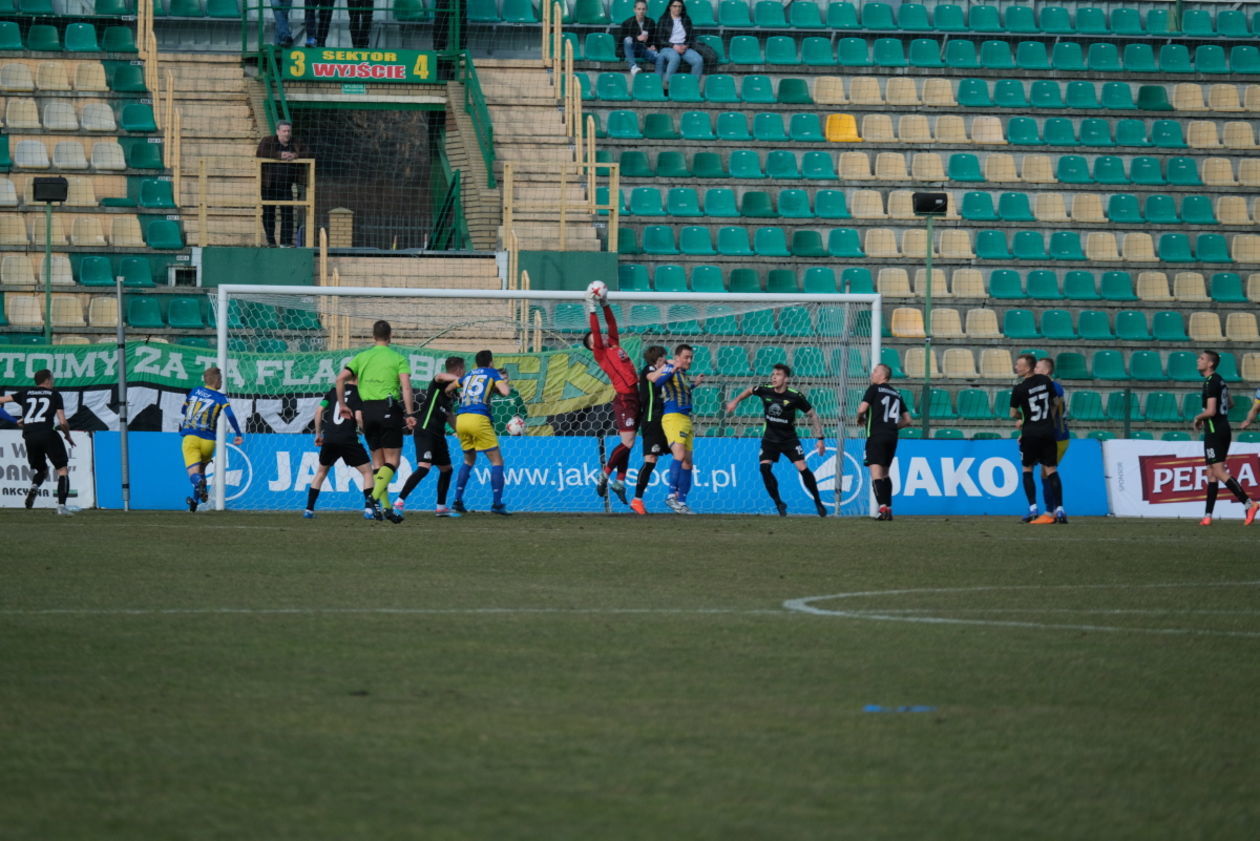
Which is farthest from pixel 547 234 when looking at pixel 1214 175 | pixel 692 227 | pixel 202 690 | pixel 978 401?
pixel 202 690

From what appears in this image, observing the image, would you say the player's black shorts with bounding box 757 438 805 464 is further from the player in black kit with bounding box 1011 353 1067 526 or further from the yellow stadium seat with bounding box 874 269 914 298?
the yellow stadium seat with bounding box 874 269 914 298

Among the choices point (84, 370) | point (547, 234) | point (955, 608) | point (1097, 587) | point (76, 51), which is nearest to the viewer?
point (955, 608)

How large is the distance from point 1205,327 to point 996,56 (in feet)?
22.2

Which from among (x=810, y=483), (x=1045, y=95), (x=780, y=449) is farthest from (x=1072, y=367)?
(x=780, y=449)

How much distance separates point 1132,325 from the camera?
27000mm

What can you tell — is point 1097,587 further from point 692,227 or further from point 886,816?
point 692,227

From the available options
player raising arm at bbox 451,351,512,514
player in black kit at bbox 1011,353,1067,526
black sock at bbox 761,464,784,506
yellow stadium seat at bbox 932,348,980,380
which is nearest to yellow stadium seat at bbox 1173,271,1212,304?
yellow stadium seat at bbox 932,348,980,380

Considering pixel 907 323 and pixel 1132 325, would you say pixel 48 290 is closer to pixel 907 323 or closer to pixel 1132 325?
pixel 907 323

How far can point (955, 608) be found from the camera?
375 inches

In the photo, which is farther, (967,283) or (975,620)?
(967,283)

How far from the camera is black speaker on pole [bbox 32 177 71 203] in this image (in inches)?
919

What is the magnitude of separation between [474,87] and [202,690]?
22.6 metres

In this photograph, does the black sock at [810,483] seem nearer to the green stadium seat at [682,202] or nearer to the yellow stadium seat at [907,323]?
the yellow stadium seat at [907,323]

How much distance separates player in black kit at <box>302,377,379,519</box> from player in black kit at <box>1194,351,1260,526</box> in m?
8.99
